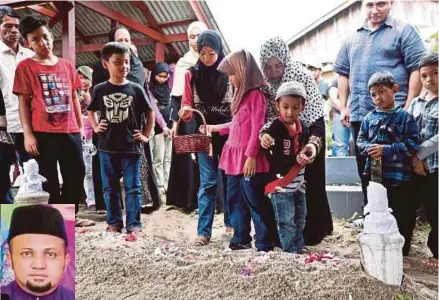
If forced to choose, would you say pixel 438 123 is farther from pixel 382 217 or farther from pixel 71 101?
pixel 71 101

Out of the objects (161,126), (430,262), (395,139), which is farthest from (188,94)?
(430,262)

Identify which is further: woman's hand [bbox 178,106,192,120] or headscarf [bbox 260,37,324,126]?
woman's hand [bbox 178,106,192,120]

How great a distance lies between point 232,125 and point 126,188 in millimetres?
545

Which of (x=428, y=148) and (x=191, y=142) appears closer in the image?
(x=428, y=148)

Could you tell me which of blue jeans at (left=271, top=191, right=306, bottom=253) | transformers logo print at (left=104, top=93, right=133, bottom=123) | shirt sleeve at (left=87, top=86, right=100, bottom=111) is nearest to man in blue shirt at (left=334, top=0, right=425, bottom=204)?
blue jeans at (left=271, top=191, right=306, bottom=253)

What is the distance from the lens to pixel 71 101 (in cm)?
200

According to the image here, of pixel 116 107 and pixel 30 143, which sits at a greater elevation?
pixel 116 107

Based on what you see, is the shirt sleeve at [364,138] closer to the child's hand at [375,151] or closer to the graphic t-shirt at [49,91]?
the child's hand at [375,151]

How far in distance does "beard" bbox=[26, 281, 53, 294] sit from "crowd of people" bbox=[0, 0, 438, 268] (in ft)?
1.25

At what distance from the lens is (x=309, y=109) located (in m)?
1.97

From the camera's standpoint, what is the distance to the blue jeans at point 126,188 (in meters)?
2.14

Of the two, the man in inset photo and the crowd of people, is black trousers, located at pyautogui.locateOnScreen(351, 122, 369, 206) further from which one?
the man in inset photo

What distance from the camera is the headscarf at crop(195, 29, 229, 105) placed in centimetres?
210

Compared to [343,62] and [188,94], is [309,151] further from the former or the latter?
[188,94]
